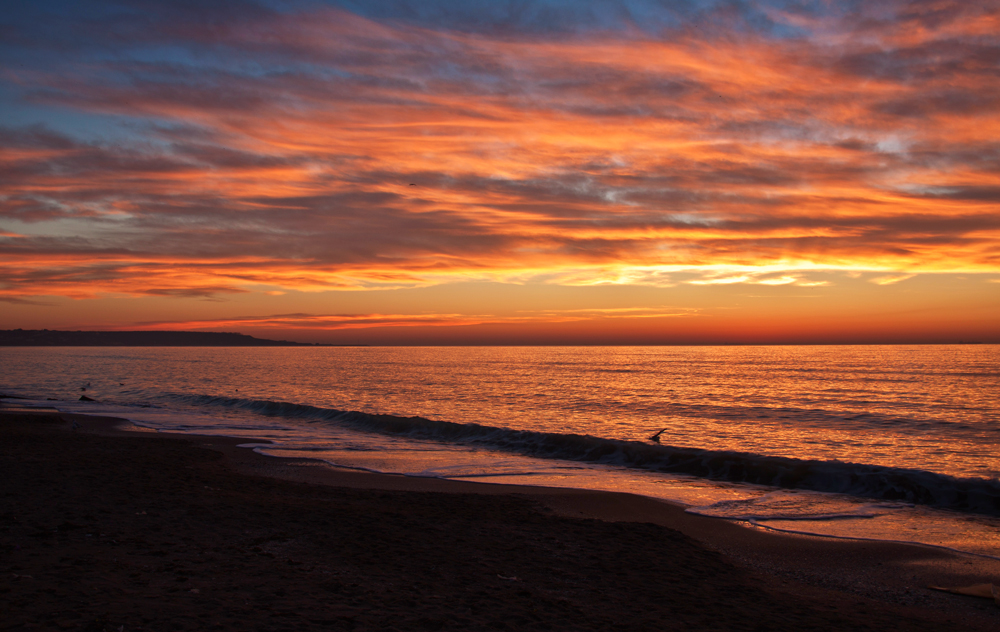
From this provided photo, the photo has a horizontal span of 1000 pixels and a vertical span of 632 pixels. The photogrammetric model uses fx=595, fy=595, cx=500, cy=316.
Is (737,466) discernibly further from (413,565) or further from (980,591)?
(413,565)

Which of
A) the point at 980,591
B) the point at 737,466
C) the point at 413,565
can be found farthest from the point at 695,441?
the point at 413,565

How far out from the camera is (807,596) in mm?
7918

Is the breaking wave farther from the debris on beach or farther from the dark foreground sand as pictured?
the debris on beach

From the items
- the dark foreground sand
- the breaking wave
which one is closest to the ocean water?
the breaking wave

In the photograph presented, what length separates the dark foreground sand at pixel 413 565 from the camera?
625cm

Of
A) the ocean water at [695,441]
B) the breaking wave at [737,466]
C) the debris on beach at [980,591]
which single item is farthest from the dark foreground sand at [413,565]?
the breaking wave at [737,466]

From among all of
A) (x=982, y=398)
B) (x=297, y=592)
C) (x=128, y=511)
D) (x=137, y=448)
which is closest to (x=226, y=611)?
(x=297, y=592)

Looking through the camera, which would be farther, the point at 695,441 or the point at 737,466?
the point at 695,441

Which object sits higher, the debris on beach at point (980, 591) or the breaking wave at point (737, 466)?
the debris on beach at point (980, 591)

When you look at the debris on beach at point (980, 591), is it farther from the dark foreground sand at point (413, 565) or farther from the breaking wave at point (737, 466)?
the breaking wave at point (737, 466)

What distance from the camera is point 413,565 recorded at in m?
8.16

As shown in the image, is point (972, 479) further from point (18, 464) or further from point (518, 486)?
point (18, 464)

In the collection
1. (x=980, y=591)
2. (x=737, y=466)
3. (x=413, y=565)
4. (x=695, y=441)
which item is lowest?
(x=695, y=441)

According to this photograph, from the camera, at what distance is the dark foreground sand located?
20.5 feet
